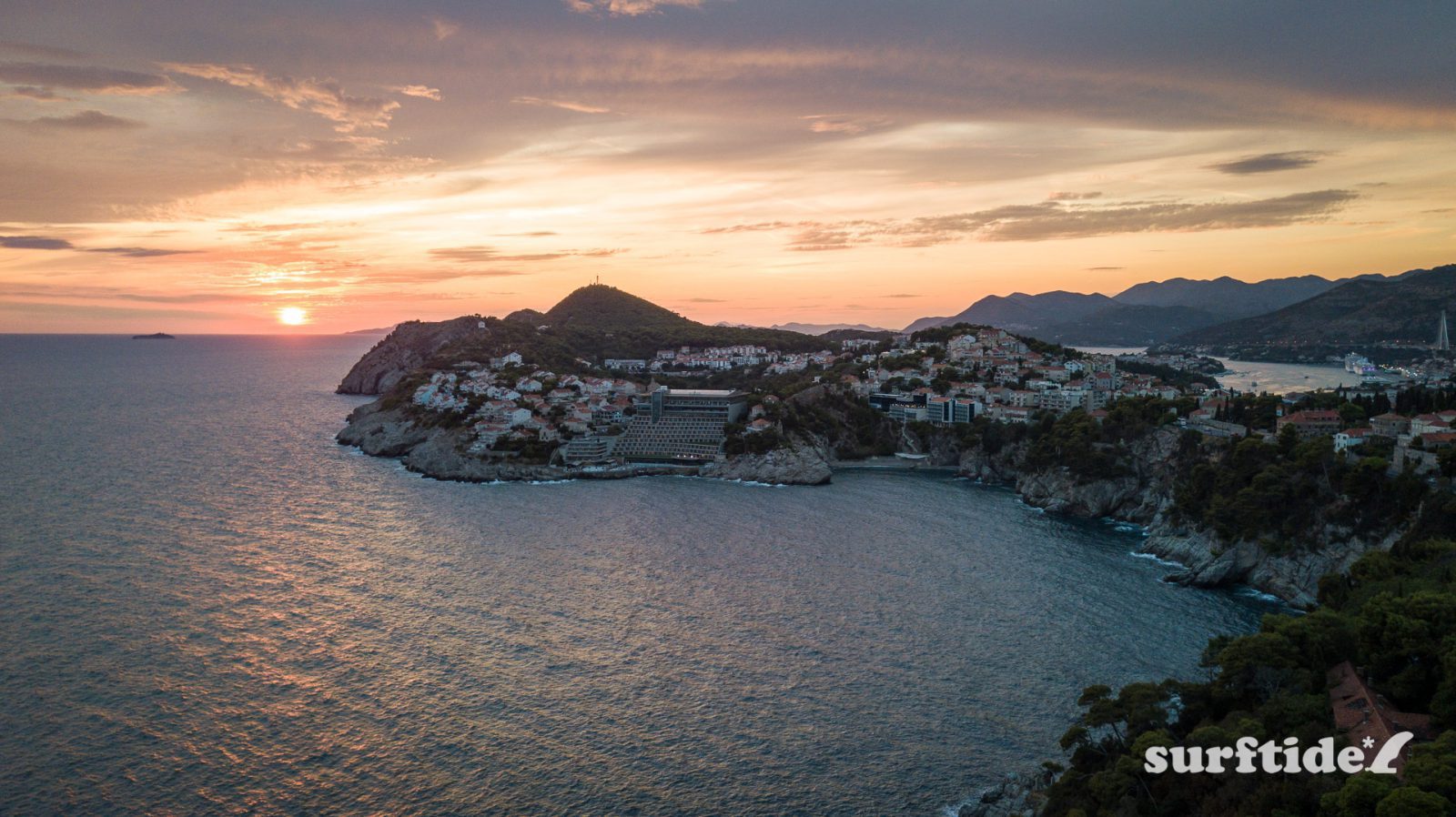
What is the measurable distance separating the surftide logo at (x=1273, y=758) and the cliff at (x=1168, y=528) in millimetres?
16591

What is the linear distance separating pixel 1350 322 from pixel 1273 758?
15941 centimetres

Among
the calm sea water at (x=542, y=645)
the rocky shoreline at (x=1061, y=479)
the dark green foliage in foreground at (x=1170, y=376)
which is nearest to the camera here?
the calm sea water at (x=542, y=645)

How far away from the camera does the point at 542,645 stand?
24.5 m

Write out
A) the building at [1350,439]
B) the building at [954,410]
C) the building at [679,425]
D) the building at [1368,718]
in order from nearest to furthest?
the building at [1368,718] < the building at [1350,439] < the building at [679,425] < the building at [954,410]

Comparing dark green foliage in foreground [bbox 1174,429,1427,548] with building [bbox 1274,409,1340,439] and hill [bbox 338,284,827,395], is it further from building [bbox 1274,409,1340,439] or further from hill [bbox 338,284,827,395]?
hill [bbox 338,284,827,395]

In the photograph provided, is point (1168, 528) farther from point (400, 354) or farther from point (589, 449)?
point (400, 354)

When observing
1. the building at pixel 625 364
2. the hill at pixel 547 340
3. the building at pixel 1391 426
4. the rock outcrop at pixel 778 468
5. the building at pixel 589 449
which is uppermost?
the hill at pixel 547 340

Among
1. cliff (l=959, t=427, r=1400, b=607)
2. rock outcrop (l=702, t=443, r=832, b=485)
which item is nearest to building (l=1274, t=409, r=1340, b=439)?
cliff (l=959, t=427, r=1400, b=607)

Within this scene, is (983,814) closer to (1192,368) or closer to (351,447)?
(351,447)

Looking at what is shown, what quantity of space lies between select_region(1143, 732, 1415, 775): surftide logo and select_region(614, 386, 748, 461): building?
42.6 metres

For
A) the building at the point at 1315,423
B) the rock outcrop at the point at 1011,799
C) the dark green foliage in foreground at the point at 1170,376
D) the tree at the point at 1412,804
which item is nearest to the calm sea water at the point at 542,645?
the rock outcrop at the point at 1011,799

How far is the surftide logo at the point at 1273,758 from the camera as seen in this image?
529 inches

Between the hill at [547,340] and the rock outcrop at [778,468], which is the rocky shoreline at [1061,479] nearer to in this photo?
the rock outcrop at [778,468]

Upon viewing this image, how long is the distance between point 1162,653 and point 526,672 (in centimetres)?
1903
